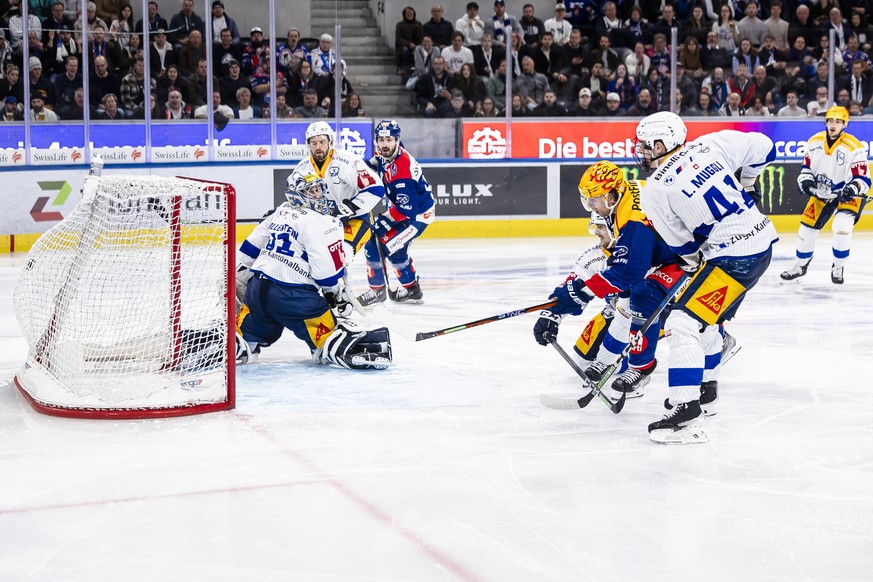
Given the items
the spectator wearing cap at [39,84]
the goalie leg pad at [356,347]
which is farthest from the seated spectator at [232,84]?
the goalie leg pad at [356,347]

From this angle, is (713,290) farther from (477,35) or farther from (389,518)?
(477,35)

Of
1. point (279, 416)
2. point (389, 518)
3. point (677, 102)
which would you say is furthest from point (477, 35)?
point (389, 518)

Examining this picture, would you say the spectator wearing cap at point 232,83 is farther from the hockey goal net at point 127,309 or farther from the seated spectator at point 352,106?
the hockey goal net at point 127,309

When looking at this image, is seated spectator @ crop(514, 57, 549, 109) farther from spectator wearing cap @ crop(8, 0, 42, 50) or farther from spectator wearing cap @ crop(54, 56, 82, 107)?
spectator wearing cap @ crop(8, 0, 42, 50)

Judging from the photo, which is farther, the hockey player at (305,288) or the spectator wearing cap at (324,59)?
the spectator wearing cap at (324,59)

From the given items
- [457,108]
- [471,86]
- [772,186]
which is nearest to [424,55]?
[471,86]

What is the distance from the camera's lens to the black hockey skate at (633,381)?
3992 mm

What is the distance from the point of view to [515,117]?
33.2 ft

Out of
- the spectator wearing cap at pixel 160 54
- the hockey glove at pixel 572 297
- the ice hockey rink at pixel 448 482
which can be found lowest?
the ice hockey rink at pixel 448 482

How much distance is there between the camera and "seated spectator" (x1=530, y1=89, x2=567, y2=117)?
33.6 ft

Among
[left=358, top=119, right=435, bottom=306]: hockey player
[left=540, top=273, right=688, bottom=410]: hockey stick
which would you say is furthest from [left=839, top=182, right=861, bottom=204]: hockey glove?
[left=540, top=273, right=688, bottom=410]: hockey stick

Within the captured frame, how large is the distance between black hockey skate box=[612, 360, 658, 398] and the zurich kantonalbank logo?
5.78 metres

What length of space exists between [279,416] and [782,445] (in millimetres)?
1613

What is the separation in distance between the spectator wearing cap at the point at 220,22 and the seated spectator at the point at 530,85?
2580 mm
